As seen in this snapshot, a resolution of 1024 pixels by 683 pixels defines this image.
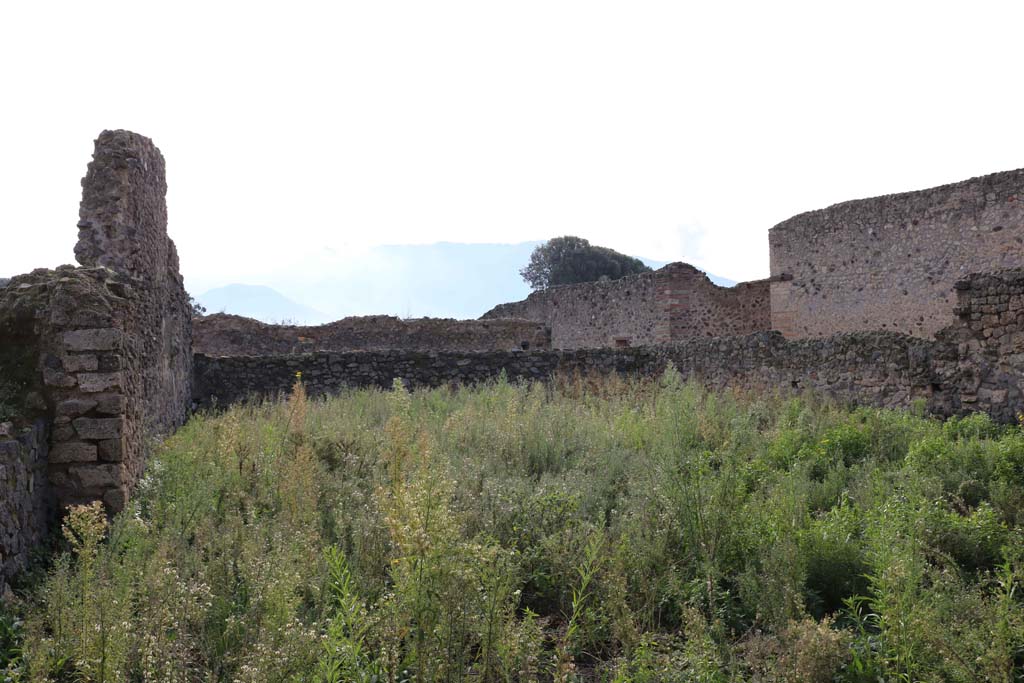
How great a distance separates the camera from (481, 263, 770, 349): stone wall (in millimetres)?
20453

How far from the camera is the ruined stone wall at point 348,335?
17.9m

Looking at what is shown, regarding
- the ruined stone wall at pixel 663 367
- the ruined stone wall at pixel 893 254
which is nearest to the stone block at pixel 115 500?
the ruined stone wall at pixel 663 367

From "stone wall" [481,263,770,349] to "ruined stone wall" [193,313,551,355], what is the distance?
11.8ft

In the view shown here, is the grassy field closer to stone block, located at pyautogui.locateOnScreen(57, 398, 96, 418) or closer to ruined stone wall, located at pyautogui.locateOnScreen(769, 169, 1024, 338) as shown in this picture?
stone block, located at pyautogui.locateOnScreen(57, 398, 96, 418)

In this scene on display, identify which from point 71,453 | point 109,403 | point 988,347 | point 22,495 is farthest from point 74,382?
point 988,347

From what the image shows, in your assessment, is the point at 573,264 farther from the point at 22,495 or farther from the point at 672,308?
the point at 22,495

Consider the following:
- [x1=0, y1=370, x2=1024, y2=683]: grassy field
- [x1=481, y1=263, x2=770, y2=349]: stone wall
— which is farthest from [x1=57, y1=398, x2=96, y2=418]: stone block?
[x1=481, y1=263, x2=770, y2=349]: stone wall

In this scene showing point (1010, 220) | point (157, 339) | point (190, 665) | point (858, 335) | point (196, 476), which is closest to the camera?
point (190, 665)

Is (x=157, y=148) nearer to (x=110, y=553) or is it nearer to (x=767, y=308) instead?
(x=110, y=553)

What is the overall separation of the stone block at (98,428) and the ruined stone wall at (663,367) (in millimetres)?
6750

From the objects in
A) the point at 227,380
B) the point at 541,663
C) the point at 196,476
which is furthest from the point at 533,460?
the point at 227,380

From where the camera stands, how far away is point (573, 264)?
50188 millimetres

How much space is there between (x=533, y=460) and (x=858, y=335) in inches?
221

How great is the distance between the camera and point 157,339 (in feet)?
28.1
